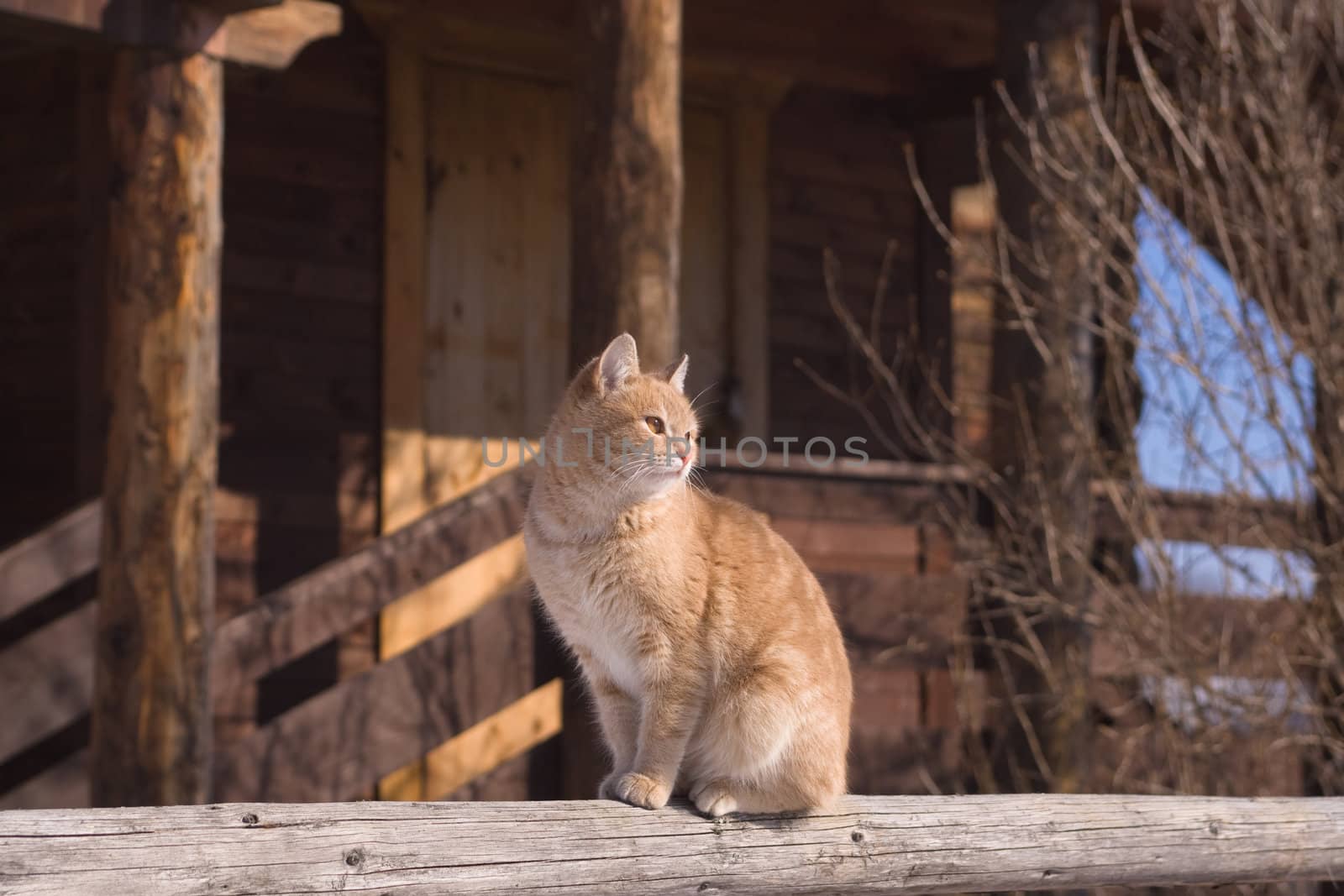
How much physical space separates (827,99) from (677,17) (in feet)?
12.7

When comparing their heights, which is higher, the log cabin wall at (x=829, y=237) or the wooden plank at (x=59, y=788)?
the log cabin wall at (x=829, y=237)

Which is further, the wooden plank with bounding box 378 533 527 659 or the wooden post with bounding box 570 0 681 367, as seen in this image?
the wooden plank with bounding box 378 533 527 659

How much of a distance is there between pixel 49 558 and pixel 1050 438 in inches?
160

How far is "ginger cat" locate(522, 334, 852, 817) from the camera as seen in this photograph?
3.37m

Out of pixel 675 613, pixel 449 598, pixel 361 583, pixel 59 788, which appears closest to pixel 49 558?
pixel 59 788

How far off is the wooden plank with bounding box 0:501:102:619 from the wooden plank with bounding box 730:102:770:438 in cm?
391

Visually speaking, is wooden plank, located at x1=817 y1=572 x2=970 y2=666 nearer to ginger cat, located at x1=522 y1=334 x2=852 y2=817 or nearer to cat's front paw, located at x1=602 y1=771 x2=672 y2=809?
ginger cat, located at x1=522 y1=334 x2=852 y2=817

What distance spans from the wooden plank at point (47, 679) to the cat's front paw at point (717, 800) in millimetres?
3057

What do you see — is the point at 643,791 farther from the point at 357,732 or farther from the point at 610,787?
the point at 357,732

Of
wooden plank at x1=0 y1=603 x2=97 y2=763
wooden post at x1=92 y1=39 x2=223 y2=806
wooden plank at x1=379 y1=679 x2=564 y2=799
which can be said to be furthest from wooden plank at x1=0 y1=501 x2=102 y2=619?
wooden plank at x1=379 y1=679 x2=564 y2=799

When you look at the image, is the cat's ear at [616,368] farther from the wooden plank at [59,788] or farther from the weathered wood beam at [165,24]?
the wooden plank at [59,788]

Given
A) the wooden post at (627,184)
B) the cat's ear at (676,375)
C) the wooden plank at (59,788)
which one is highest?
the wooden post at (627,184)

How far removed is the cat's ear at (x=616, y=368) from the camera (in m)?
3.50

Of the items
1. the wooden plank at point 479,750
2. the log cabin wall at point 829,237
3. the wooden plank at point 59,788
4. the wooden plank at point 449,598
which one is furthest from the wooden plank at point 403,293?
the log cabin wall at point 829,237
